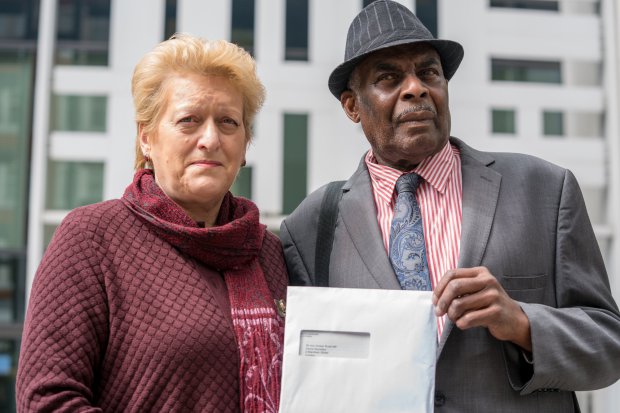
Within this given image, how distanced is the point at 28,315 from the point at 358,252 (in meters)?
0.87

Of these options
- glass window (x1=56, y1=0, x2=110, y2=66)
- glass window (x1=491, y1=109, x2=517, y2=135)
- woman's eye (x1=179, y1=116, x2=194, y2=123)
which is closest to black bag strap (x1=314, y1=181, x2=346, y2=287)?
woman's eye (x1=179, y1=116, x2=194, y2=123)

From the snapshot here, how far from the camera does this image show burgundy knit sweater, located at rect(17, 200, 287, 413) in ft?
4.91

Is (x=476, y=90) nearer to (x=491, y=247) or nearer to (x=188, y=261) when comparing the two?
(x=491, y=247)

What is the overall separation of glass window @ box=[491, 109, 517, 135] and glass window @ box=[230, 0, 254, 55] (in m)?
1.49

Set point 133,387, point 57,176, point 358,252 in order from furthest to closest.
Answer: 1. point 57,176
2. point 358,252
3. point 133,387

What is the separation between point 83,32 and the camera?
407cm

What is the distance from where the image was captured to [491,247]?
1812 millimetres

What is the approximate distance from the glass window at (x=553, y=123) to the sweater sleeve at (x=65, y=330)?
10.4 feet

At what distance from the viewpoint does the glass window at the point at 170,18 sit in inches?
159

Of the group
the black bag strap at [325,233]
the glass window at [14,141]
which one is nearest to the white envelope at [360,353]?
the black bag strap at [325,233]

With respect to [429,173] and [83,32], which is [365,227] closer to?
[429,173]

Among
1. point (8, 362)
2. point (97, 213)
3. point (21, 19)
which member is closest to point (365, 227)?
point (97, 213)

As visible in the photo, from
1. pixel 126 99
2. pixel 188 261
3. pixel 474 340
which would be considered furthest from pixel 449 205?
pixel 126 99

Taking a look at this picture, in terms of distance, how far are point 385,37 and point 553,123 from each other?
247 cm
